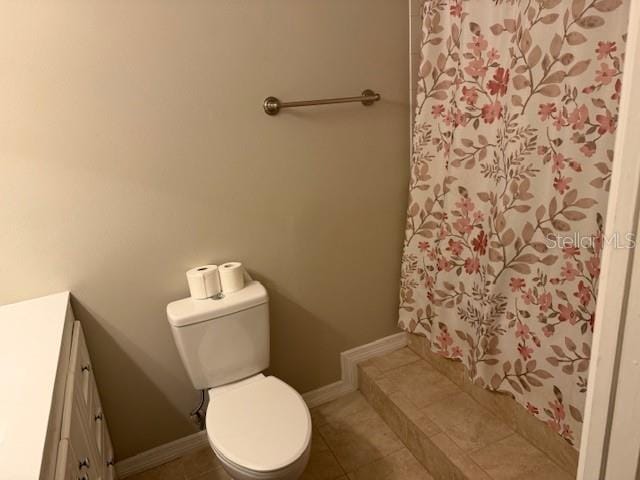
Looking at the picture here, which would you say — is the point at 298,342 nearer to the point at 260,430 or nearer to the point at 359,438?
the point at 359,438

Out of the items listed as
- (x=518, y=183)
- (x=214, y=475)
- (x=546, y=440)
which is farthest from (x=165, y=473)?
(x=518, y=183)

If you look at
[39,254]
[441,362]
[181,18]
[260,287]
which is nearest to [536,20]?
[181,18]

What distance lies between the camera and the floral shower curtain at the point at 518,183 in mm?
1180

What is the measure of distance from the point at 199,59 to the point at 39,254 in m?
0.84

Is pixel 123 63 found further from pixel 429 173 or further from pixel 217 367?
pixel 429 173

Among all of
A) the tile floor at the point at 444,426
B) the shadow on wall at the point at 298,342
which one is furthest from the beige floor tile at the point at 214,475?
the tile floor at the point at 444,426

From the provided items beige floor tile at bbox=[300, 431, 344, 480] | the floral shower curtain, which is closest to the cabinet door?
beige floor tile at bbox=[300, 431, 344, 480]

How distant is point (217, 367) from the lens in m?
1.58

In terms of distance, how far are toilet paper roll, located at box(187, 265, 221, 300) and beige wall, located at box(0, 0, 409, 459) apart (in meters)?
0.08

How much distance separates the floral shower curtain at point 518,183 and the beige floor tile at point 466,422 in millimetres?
147

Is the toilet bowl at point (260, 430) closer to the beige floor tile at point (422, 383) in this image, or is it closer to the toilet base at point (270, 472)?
the toilet base at point (270, 472)

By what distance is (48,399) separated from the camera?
2.97 feet

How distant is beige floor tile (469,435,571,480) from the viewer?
→ 1427 mm

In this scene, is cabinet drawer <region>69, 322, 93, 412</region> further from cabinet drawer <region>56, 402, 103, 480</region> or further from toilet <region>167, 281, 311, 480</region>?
toilet <region>167, 281, 311, 480</region>
